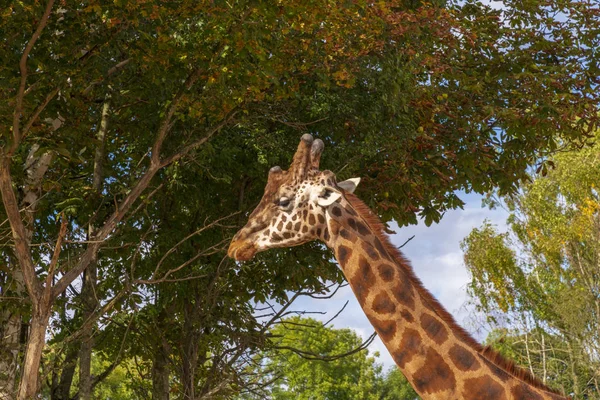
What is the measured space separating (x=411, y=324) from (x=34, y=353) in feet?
15.0

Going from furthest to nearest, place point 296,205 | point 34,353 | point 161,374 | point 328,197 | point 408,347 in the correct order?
point 161,374
point 34,353
point 296,205
point 328,197
point 408,347

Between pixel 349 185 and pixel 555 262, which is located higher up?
pixel 555 262

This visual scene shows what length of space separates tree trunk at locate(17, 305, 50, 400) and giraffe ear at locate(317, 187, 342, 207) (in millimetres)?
3789

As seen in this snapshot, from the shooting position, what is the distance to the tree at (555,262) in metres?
34.8

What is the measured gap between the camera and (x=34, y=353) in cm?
928

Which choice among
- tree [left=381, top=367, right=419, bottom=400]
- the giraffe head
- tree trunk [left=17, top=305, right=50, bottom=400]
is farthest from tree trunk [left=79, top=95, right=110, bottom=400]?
tree [left=381, top=367, right=419, bottom=400]

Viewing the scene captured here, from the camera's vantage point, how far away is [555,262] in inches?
1458

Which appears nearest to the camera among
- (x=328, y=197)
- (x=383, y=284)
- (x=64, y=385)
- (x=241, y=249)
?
(x=383, y=284)

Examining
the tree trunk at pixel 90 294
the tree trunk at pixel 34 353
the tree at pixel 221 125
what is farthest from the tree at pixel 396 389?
the tree trunk at pixel 34 353

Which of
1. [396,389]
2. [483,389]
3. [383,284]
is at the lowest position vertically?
[483,389]

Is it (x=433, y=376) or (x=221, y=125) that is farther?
(x=221, y=125)

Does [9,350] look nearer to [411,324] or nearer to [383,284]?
[383,284]

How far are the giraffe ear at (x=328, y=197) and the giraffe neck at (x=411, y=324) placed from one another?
96 mm

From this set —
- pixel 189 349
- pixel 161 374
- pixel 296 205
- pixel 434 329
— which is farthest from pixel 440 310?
pixel 161 374
